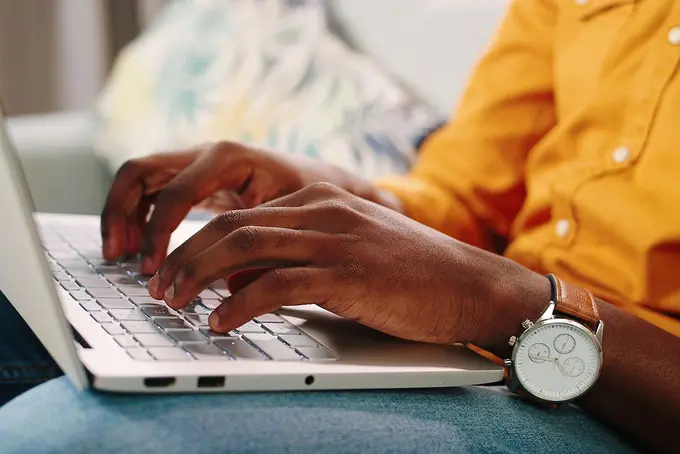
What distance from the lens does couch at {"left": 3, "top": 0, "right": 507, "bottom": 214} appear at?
1432mm

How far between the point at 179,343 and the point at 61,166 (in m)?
1.02

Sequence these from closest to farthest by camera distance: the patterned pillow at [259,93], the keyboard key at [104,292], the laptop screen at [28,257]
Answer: the laptop screen at [28,257], the keyboard key at [104,292], the patterned pillow at [259,93]

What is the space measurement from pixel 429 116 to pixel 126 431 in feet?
3.45

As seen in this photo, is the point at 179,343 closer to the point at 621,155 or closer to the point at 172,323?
the point at 172,323

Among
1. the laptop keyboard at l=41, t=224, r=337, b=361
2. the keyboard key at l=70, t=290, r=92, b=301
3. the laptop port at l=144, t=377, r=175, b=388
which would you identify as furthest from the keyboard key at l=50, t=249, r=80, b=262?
the laptop port at l=144, t=377, r=175, b=388

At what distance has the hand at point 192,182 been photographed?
76 centimetres

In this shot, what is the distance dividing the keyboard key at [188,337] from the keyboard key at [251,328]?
31 millimetres

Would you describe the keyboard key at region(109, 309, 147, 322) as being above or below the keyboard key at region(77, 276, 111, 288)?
above

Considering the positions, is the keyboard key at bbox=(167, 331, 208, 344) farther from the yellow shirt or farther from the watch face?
the yellow shirt

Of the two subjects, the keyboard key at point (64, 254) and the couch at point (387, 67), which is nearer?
the keyboard key at point (64, 254)

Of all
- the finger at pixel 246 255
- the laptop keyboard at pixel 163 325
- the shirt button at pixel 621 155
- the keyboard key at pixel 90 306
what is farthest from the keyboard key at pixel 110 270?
the shirt button at pixel 621 155

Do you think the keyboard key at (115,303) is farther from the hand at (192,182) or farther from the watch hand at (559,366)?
the watch hand at (559,366)

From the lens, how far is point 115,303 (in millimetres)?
646

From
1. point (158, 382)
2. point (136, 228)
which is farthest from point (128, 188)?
point (158, 382)
